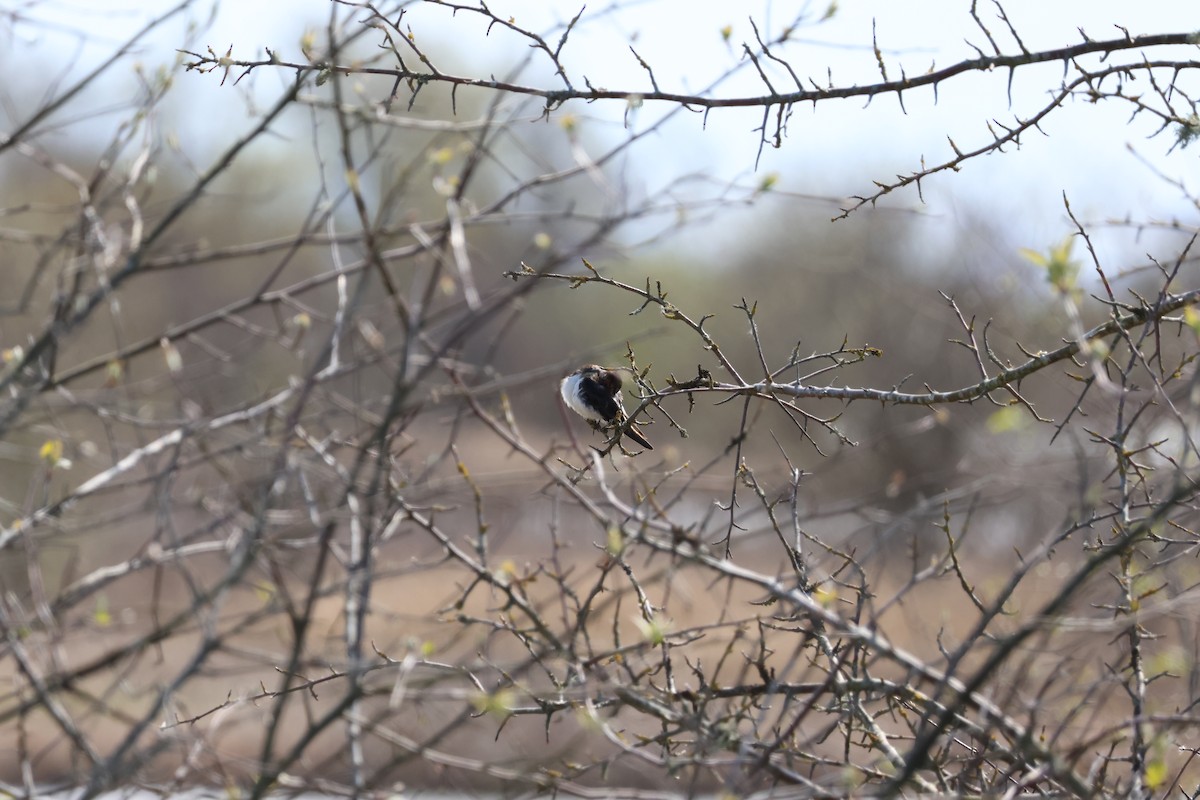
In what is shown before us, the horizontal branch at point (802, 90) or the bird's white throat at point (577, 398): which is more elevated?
the bird's white throat at point (577, 398)

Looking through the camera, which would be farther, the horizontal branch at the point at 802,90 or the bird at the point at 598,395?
the bird at the point at 598,395

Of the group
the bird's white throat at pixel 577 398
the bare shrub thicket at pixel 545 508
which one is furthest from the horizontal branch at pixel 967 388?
the bird's white throat at pixel 577 398

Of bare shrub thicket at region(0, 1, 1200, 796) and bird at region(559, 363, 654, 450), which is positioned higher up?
bird at region(559, 363, 654, 450)

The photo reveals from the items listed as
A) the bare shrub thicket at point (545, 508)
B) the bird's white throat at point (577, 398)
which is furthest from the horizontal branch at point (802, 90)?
the bird's white throat at point (577, 398)

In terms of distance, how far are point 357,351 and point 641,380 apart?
1913 millimetres

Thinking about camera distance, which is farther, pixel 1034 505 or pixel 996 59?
pixel 1034 505

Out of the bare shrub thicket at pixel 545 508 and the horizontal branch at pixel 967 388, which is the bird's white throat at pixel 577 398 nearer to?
the bare shrub thicket at pixel 545 508

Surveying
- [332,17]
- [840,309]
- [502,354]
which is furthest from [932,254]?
[332,17]

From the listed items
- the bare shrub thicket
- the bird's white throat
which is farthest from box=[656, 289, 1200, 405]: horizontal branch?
the bird's white throat

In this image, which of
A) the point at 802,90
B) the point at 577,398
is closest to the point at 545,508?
the point at 577,398

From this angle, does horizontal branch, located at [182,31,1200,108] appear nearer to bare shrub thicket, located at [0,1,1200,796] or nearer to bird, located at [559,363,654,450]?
bare shrub thicket, located at [0,1,1200,796]

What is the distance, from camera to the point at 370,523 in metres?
3.06

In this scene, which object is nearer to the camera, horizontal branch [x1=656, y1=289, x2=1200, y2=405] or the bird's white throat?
horizontal branch [x1=656, y1=289, x2=1200, y2=405]

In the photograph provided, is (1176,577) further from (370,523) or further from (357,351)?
(357,351)
